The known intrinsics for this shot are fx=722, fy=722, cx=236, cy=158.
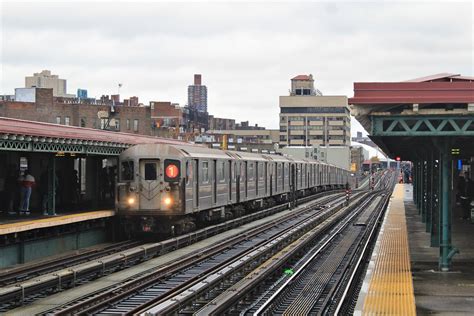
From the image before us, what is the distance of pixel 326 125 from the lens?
541ft

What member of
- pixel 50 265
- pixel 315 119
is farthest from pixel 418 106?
pixel 315 119

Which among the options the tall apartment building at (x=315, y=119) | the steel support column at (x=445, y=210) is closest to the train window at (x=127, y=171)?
the steel support column at (x=445, y=210)

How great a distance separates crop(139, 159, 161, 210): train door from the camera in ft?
74.2

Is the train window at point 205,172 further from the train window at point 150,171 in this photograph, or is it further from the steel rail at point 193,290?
the steel rail at point 193,290

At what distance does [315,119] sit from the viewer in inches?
6496

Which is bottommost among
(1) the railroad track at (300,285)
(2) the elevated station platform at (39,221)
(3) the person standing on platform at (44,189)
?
(1) the railroad track at (300,285)

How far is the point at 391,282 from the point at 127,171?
1089cm

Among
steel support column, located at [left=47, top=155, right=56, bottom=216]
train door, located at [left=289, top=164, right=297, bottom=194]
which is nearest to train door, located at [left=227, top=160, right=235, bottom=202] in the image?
steel support column, located at [left=47, top=155, right=56, bottom=216]

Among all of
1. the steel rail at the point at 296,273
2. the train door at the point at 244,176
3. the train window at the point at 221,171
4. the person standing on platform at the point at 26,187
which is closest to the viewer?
the steel rail at the point at 296,273

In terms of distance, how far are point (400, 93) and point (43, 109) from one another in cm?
5993

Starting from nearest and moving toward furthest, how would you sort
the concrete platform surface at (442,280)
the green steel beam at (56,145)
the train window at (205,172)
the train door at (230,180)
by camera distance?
1. the concrete platform surface at (442,280)
2. the green steel beam at (56,145)
3. the train window at (205,172)
4. the train door at (230,180)

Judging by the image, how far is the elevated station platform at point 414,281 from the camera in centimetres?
1215

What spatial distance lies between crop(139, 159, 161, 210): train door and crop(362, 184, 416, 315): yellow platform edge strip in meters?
7.05

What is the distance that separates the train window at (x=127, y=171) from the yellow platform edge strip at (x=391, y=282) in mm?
8055
